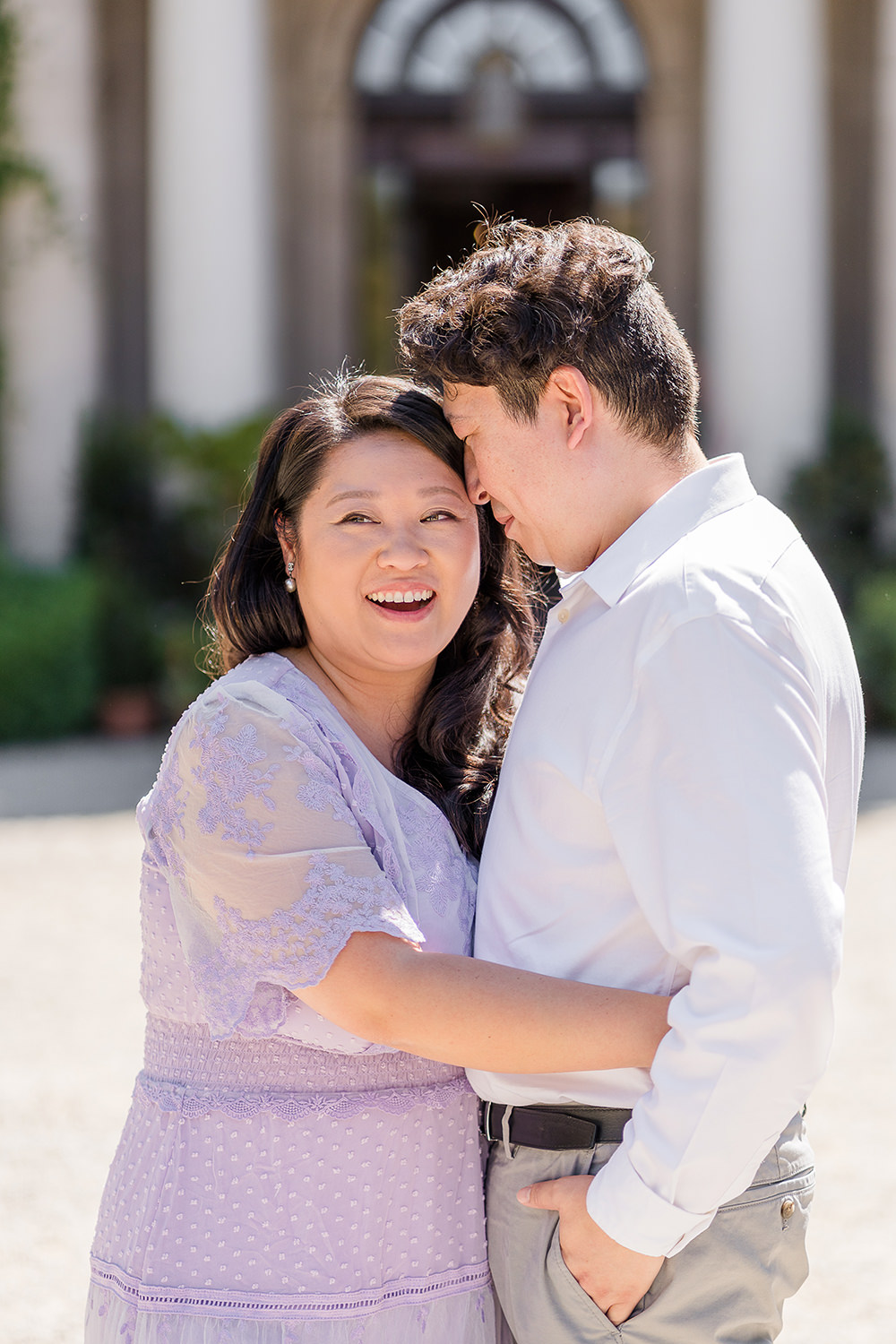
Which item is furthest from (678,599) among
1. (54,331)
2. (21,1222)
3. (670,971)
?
(54,331)

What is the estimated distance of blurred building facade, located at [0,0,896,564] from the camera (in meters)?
11.7

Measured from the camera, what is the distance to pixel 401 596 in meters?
2.03

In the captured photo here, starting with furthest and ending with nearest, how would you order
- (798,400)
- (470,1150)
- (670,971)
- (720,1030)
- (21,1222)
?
(798,400) < (21,1222) < (470,1150) < (670,971) < (720,1030)

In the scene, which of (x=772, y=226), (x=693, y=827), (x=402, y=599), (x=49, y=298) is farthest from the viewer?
(x=49, y=298)

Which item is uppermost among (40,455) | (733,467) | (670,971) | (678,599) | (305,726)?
(733,467)

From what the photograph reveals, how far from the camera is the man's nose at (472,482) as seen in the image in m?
2.00

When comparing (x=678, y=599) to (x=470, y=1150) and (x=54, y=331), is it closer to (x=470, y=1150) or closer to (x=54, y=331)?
(x=470, y=1150)

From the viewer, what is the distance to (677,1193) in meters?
1.49

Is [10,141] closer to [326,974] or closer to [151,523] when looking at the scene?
[151,523]

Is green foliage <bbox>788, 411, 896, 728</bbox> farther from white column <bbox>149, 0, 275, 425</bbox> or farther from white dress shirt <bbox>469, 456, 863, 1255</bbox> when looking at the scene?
white dress shirt <bbox>469, 456, 863, 1255</bbox>

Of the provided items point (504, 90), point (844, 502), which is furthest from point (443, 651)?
point (504, 90)

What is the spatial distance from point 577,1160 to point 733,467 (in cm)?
89

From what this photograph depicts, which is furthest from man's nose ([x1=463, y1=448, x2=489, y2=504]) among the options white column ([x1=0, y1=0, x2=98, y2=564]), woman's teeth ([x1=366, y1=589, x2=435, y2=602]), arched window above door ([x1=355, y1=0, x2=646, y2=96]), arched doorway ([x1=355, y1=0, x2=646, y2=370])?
arched window above door ([x1=355, y1=0, x2=646, y2=96])

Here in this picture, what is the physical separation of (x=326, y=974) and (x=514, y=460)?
69 cm
